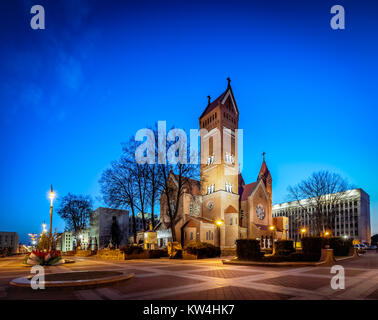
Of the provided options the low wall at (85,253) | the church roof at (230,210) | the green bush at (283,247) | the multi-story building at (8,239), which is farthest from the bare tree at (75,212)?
the multi-story building at (8,239)

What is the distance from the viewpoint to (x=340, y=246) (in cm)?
2741

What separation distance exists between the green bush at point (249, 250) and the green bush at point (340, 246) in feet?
28.2

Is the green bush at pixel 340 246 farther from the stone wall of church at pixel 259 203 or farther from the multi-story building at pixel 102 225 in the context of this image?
the multi-story building at pixel 102 225

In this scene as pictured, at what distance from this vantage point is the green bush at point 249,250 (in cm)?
2003

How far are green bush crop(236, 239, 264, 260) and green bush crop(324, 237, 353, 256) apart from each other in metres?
8.60

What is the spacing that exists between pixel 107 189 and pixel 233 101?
34.1 metres

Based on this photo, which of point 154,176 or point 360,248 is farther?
point 360,248

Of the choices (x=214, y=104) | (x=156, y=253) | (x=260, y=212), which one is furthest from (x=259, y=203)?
(x=156, y=253)

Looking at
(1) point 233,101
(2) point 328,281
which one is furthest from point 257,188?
(2) point 328,281

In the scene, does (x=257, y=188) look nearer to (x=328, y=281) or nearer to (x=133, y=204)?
(x=133, y=204)

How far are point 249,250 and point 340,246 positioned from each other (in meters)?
12.8

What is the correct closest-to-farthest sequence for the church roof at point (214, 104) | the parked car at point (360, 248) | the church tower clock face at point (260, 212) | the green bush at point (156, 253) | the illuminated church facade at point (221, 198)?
the green bush at point (156, 253)
the parked car at point (360, 248)
the illuminated church facade at point (221, 198)
the church roof at point (214, 104)
the church tower clock face at point (260, 212)

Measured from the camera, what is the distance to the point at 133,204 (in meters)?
36.2

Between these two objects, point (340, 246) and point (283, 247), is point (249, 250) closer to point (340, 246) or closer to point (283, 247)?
point (283, 247)
